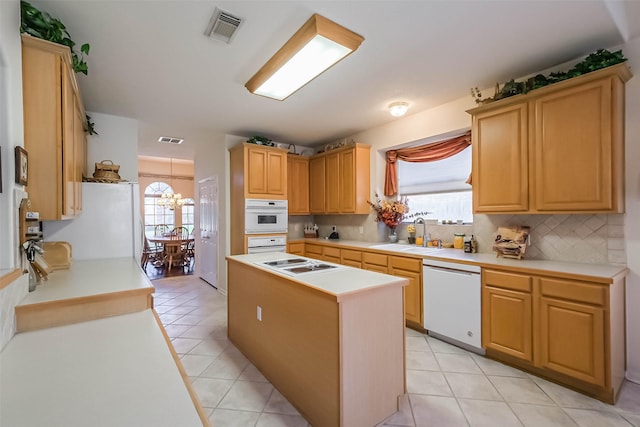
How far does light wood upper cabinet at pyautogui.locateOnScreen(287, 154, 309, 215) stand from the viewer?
17.0 ft

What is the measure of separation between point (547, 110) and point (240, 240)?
3.90m

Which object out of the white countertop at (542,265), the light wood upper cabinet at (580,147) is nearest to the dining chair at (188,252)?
the white countertop at (542,265)

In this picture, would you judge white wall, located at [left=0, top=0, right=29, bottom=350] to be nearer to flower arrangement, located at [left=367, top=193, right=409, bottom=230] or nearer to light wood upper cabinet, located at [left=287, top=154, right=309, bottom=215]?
flower arrangement, located at [left=367, top=193, right=409, bottom=230]

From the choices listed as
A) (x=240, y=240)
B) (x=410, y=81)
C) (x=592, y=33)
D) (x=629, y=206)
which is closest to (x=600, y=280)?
(x=629, y=206)

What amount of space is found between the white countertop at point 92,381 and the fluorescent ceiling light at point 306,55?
6.76ft

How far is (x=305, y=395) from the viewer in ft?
6.06

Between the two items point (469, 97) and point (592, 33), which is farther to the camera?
point (469, 97)

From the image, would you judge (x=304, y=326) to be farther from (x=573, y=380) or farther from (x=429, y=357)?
(x=573, y=380)

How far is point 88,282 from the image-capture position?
1886 millimetres

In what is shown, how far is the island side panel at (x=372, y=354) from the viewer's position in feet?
5.27

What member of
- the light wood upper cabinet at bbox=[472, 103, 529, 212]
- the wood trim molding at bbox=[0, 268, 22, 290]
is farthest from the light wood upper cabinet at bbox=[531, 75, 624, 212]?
the wood trim molding at bbox=[0, 268, 22, 290]

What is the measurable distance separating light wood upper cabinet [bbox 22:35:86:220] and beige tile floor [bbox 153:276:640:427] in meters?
1.65

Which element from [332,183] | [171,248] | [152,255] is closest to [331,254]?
[332,183]

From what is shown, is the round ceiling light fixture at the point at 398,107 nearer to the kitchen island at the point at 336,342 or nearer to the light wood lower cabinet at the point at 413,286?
the light wood lower cabinet at the point at 413,286
